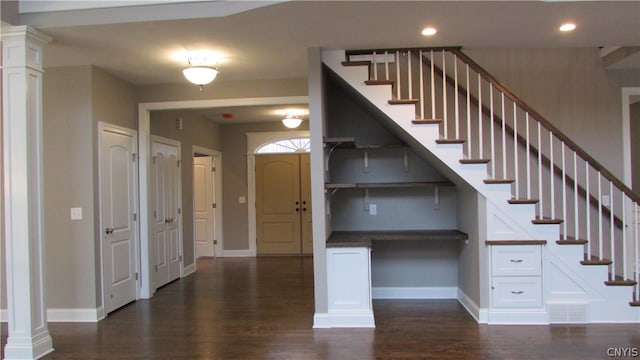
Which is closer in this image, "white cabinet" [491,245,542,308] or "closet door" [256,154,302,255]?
"white cabinet" [491,245,542,308]

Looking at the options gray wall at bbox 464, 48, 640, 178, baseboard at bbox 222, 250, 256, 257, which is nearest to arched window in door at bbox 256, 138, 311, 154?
baseboard at bbox 222, 250, 256, 257

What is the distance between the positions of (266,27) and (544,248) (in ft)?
10.7

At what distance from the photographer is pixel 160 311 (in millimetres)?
4641

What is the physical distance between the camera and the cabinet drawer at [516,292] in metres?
3.95

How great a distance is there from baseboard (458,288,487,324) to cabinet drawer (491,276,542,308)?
0.51 feet

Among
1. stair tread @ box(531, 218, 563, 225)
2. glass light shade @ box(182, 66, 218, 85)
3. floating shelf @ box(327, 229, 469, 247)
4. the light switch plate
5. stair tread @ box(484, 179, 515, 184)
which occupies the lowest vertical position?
floating shelf @ box(327, 229, 469, 247)

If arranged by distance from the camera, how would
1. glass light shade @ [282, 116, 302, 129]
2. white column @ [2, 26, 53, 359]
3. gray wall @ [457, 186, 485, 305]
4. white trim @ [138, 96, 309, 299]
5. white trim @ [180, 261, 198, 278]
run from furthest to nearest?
glass light shade @ [282, 116, 302, 129], white trim @ [180, 261, 198, 278], white trim @ [138, 96, 309, 299], gray wall @ [457, 186, 485, 305], white column @ [2, 26, 53, 359]

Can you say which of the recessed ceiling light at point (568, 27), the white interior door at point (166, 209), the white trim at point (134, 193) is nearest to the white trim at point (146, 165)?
the white trim at point (134, 193)

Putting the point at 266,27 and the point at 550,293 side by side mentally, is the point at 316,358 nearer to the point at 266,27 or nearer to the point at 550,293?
the point at 550,293

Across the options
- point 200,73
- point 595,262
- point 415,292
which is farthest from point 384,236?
point 200,73

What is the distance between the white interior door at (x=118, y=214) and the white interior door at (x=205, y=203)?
300cm

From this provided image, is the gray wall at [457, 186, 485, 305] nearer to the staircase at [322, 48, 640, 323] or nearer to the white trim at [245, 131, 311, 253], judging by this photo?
the staircase at [322, 48, 640, 323]

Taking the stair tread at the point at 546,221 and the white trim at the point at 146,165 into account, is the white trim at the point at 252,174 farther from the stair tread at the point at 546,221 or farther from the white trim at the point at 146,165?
the stair tread at the point at 546,221

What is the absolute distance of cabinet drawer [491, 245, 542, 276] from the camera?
13.0 ft
